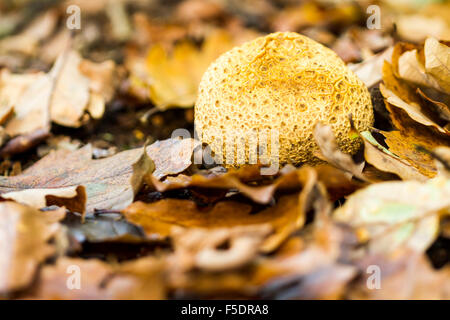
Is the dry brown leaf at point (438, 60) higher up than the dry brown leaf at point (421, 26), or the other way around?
the dry brown leaf at point (421, 26)

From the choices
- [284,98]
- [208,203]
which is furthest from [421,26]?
[208,203]

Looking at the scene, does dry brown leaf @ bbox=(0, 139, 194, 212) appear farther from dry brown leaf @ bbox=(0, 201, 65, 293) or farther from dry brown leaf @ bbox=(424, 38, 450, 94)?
dry brown leaf @ bbox=(424, 38, 450, 94)

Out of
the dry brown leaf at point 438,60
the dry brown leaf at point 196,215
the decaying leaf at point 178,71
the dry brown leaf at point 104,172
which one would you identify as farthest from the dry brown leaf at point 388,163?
the decaying leaf at point 178,71

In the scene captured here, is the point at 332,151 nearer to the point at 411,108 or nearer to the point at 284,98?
the point at 284,98

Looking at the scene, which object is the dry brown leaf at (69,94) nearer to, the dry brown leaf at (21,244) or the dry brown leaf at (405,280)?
the dry brown leaf at (21,244)

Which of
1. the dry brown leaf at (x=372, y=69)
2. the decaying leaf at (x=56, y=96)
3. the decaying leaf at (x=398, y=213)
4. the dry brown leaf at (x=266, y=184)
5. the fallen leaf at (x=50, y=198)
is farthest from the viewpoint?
the decaying leaf at (x=56, y=96)

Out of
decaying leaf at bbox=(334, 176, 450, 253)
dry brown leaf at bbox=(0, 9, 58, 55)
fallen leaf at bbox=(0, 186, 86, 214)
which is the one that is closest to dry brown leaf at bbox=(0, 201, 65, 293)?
fallen leaf at bbox=(0, 186, 86, 214)

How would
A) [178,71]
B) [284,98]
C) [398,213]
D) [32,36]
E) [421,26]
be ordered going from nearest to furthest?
[398,213]
[284,98]
[178,71]
[421,26]
[32,36]
